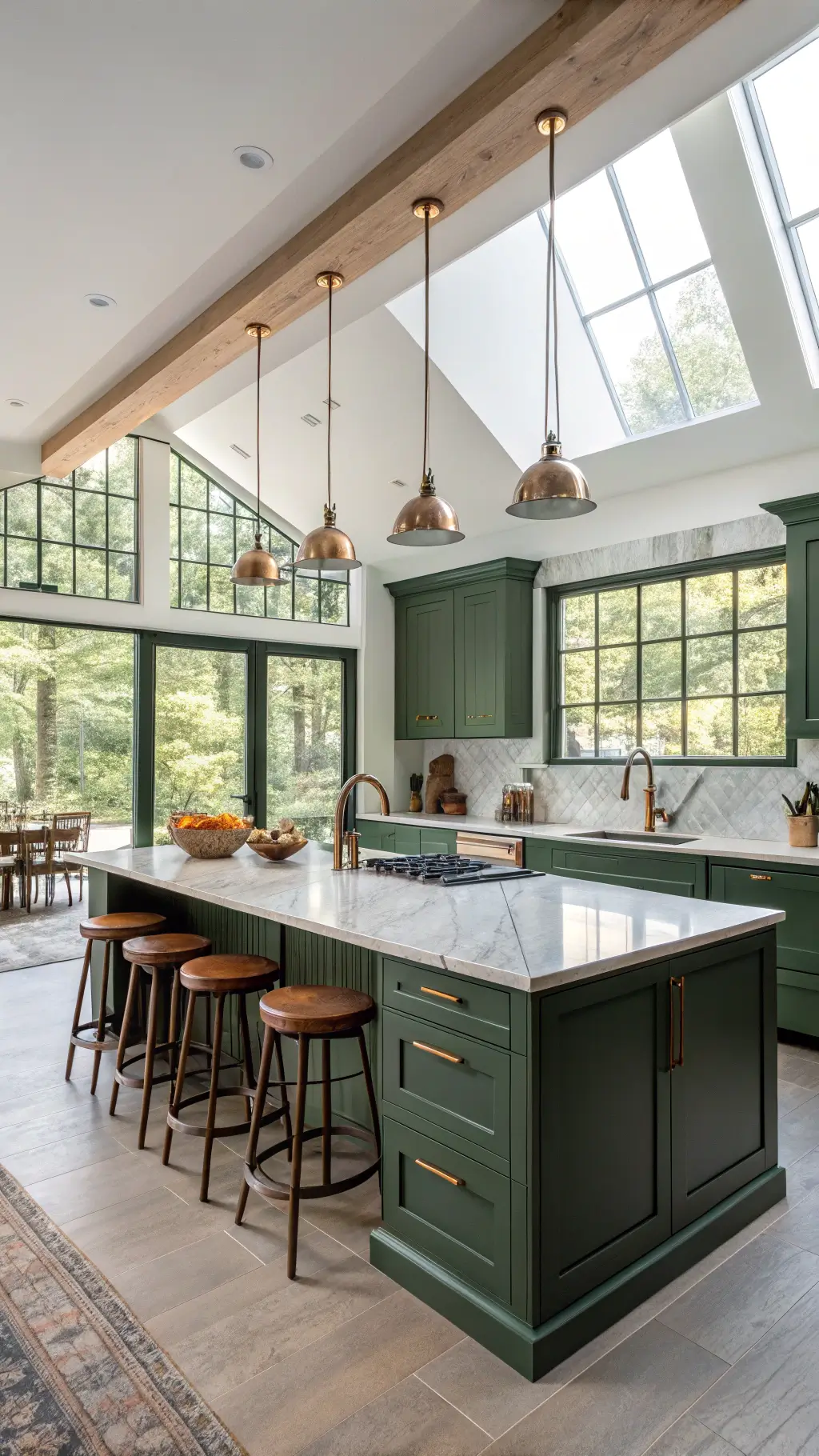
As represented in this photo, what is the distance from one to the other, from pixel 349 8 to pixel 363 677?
5.17 meters

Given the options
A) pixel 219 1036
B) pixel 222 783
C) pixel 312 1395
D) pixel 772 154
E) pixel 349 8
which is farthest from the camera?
pixel 222 783

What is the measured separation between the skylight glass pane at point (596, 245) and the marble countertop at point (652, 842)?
301cm

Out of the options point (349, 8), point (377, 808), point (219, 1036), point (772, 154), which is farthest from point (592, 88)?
point (377, 808)

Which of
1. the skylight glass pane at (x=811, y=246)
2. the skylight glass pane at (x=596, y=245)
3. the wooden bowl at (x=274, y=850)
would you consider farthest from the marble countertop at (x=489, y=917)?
the skylight glass pane at (x=596, y=245)

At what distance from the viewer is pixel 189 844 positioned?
13.0 feet

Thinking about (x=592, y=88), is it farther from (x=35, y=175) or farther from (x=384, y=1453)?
(x=384, y=1453)

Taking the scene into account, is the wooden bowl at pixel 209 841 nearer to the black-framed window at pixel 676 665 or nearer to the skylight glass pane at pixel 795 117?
the black-framed window at pixel 676 665

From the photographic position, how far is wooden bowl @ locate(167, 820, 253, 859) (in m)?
3.93

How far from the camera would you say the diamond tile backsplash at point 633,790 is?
189 inches

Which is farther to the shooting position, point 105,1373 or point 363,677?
point 363,677

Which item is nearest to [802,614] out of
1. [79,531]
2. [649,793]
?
[649,793]

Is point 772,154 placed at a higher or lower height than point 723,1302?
higher

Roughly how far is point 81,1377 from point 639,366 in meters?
5.09

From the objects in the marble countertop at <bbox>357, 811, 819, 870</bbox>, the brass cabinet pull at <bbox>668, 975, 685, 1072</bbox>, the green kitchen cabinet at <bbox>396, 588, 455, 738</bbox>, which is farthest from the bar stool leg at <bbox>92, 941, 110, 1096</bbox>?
the green kitchen cabinet at <bbox>396, 588, 455, 738</bbox>
